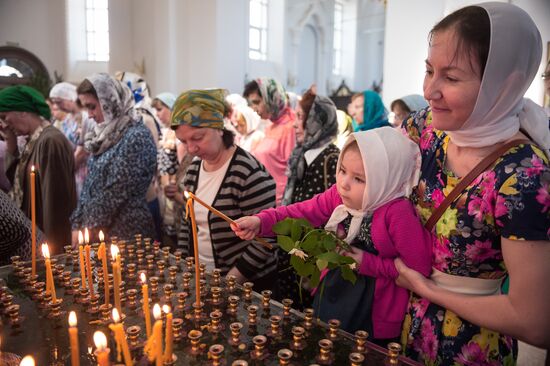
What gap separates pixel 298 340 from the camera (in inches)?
42.6

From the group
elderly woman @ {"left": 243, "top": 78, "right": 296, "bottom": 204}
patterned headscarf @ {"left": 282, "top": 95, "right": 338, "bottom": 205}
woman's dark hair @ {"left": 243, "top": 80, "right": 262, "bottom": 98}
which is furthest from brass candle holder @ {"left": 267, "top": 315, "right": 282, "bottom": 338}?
woman's dark hair @ {"left": 243, "top": 80, "right": 262, "bottom": 98}

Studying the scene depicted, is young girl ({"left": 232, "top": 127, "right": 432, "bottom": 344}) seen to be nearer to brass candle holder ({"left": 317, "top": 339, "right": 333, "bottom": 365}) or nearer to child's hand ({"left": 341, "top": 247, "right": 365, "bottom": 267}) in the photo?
child's hand ({"left": 341, "top": 247, "right": 365, "bottom": 267})

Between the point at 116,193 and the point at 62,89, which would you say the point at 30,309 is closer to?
the point at 116,193

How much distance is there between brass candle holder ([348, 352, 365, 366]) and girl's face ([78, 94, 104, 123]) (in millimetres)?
2571

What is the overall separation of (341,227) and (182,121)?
102 centimetres

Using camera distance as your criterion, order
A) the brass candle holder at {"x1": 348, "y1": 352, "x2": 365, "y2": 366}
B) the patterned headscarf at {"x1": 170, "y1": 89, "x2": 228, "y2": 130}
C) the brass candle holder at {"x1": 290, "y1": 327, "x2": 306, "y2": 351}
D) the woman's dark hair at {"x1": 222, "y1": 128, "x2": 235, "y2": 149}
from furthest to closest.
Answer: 1. the woman's dark hair at {"x1": 222, "y1": 128, "x2": 235, "y2": 149}
2. the patterned headscarf at {"x1": 170, "y1": 89, "x2": 228, "y2": 130}
3. the brass candle holder at {"x1": 290, "y1": 327, "x2": 306, "y2": 351}
4. the brass candle holder at {"x1": 348, "y1": 352, "x2": 365, "y2": 366}

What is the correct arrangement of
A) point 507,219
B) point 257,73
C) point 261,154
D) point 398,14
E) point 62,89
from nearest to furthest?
point 507,219
point 261,154
point 62,89
point 398,14
point 257,73

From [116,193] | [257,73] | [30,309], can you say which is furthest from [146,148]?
[257,73]

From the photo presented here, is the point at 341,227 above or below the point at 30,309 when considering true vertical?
above

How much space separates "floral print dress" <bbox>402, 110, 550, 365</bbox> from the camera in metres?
1.03

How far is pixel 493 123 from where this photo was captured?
1.15 metres

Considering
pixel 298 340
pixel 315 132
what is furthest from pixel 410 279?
pixel 315 132

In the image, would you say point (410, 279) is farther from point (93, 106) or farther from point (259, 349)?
point (93, 106)

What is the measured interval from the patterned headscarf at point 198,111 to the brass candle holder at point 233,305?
3.50 ft
